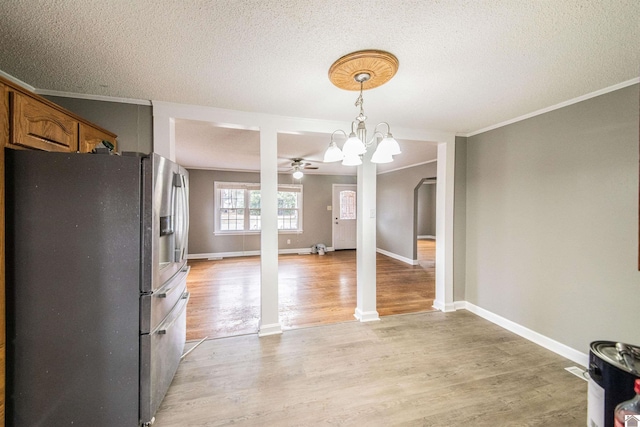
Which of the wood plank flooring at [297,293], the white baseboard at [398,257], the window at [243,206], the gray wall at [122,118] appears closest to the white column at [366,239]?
the wood plank flooring at [297,293]

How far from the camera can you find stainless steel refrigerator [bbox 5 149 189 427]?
1.40 m

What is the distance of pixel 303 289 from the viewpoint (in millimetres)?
4355

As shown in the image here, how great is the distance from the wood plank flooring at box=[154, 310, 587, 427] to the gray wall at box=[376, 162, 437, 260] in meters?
3.65

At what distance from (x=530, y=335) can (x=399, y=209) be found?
14.4 feet

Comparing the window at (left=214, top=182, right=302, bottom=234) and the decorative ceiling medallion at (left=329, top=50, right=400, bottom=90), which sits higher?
the decorative ceiling medallion at (left=329, top=50, right=400, bottom=90)

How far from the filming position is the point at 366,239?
10.4 ft

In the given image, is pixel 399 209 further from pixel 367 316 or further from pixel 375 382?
pixel 375 382

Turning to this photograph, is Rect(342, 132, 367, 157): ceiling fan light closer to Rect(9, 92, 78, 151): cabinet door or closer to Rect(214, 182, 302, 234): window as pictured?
Rect(9, 92, 78, 151): cabinet door

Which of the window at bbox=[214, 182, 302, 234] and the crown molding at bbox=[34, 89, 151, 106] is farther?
the window at bbox=[214, 182, 302, 234]

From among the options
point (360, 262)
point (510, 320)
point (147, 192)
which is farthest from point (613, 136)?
point (147, 192)

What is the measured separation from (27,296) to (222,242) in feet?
18.8

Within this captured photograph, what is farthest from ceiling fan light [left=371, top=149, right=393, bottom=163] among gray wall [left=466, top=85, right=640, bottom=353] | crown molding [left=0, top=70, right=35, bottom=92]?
crown molding [left=0, top=70, right=35, bottom=92]

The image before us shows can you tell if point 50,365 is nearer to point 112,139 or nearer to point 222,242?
point 112,139

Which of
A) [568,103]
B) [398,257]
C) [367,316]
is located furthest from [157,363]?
[398,257]
